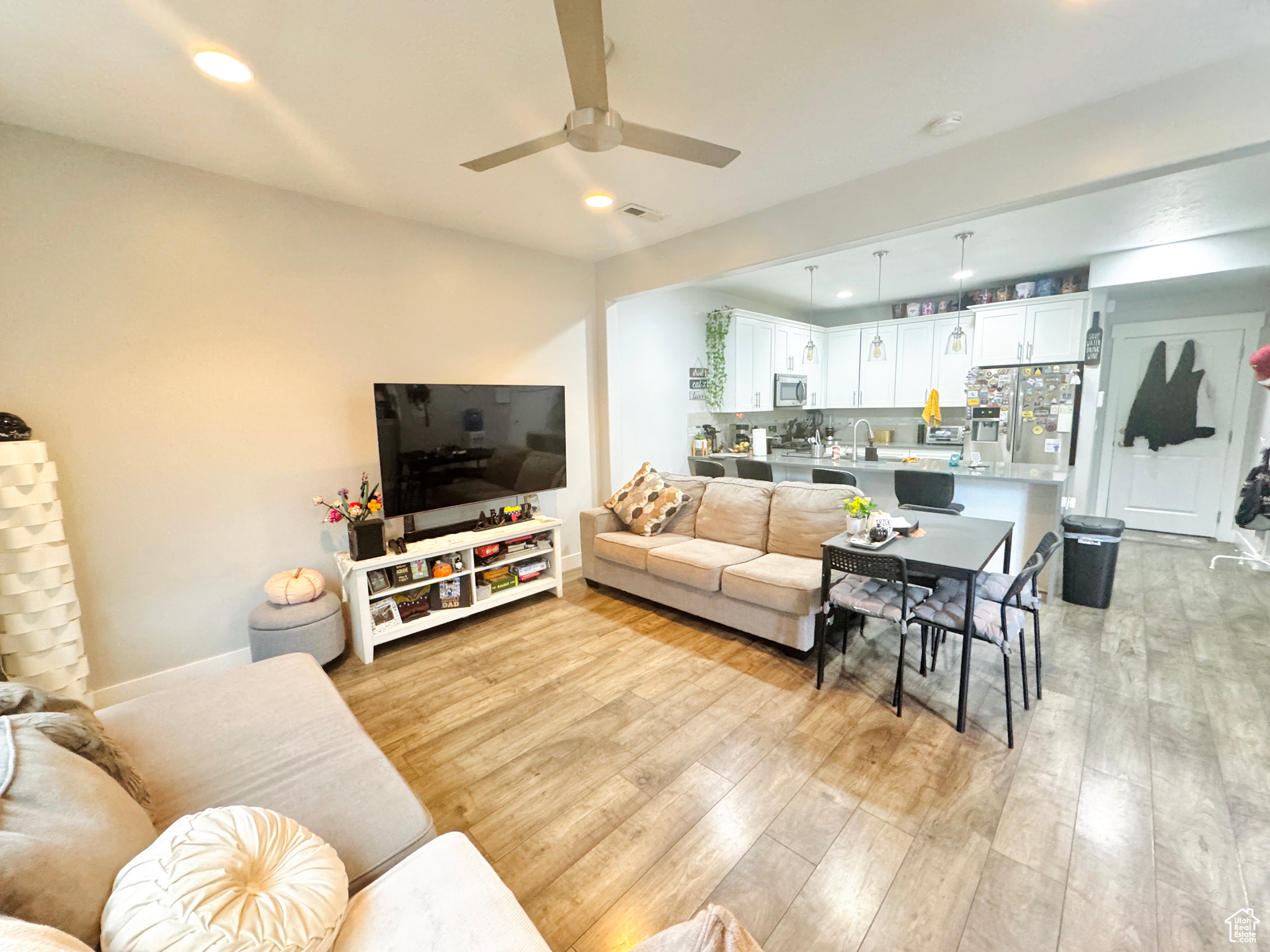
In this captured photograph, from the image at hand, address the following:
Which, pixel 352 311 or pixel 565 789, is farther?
pixel 352 311

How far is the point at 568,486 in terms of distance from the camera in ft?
14.4

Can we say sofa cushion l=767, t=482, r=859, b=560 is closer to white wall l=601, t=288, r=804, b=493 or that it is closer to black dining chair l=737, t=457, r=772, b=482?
black dining chair l=737, t=457, r=772, b=482

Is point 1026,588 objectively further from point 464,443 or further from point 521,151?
point 464,443

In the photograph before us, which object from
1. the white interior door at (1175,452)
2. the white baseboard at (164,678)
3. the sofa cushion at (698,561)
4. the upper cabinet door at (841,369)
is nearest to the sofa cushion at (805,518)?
the sofa cushion at (698,561)

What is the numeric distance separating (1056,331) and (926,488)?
2630mm

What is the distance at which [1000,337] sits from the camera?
516 cm

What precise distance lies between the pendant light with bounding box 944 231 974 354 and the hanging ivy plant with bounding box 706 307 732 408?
2057 mm

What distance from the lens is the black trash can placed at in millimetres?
3383

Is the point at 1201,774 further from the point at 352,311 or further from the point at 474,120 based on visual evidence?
the point at 352,311

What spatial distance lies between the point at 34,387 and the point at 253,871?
8.72 ft

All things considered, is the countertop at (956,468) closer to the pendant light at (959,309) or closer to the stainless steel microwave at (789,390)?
the pendant light at (959,309)

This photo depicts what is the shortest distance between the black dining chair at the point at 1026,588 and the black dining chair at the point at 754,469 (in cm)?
171

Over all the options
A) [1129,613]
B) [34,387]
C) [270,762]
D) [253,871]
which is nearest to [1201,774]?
[1129,613]

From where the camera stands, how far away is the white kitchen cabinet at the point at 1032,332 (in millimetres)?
4680
